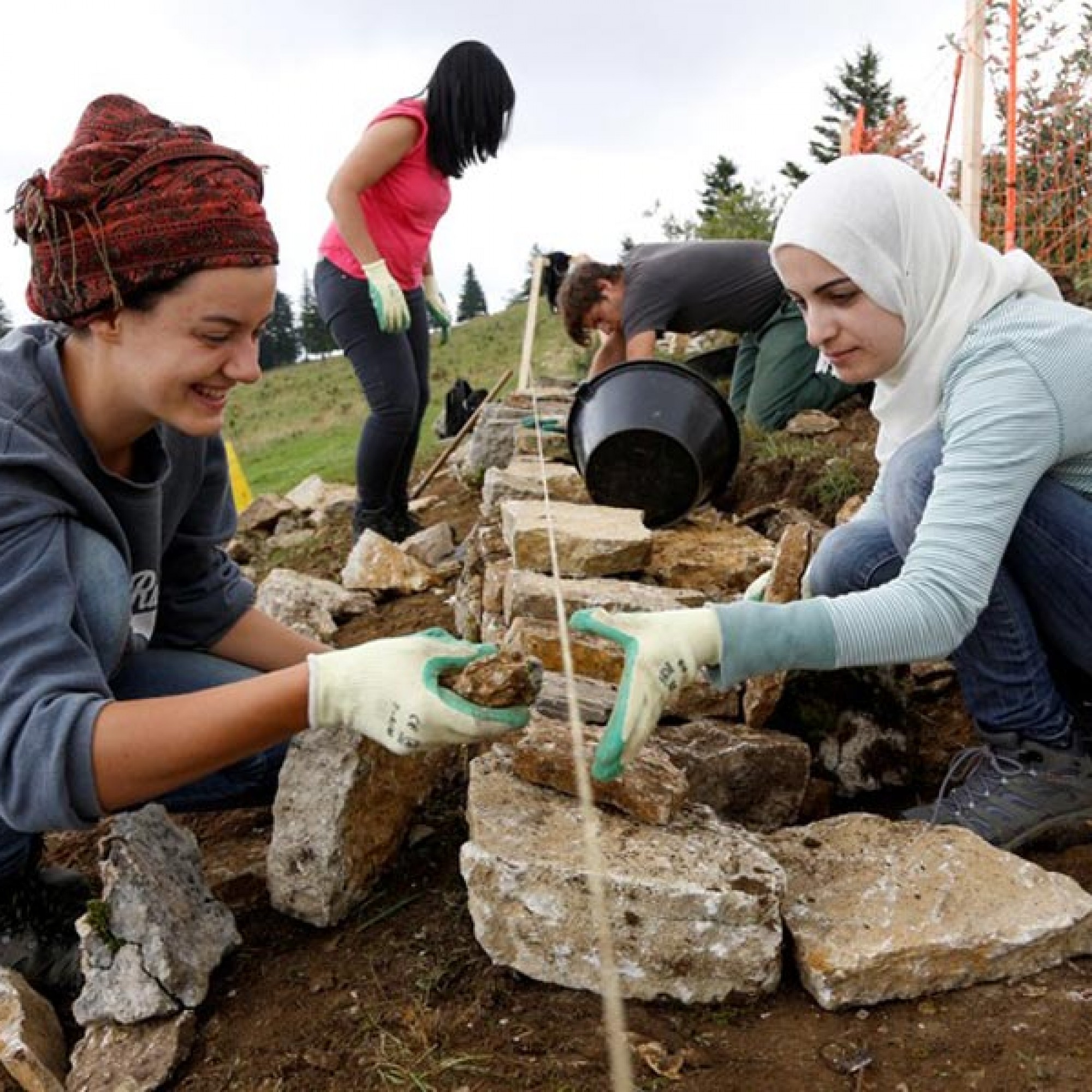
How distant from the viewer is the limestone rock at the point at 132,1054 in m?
1.56

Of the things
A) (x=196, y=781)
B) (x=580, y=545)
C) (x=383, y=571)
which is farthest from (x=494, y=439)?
(x=196, y=781)

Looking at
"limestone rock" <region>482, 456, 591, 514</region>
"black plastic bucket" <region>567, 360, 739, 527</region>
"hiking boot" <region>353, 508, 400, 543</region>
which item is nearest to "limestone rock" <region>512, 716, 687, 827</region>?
"black plastic bucket" <region>567, 360, 739, 527</region>

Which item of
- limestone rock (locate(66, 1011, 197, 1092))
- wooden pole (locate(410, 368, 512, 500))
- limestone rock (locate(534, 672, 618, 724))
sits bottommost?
wooden pole (locate(410, 368, 512, 500))

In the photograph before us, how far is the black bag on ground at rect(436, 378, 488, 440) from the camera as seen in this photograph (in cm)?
755

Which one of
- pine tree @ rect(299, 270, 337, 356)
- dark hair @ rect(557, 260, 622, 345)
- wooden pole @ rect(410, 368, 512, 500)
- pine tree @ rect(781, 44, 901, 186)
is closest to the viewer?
dark hair @ rect(557, 260, 622, 345)

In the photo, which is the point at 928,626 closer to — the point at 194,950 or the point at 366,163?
the point at 194,950

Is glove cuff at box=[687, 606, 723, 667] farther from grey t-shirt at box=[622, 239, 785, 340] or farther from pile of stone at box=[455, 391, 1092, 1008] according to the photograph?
grey t-shirt at box=[622, 239, 785, 340]

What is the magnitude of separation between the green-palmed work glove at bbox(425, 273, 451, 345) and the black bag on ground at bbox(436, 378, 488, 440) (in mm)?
2022

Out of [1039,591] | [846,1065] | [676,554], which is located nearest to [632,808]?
[846,1065]

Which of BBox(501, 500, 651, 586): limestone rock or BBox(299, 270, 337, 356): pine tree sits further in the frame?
BBox(299, 270, 337, 356): pine tree

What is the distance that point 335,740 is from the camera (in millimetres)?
1975

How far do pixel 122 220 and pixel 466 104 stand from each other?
2.23 m

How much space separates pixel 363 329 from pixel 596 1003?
283 cm

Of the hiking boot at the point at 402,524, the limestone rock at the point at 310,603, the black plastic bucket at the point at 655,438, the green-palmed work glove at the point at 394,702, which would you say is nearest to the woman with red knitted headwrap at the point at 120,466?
the green-palmed work glove at the point at 394,702
